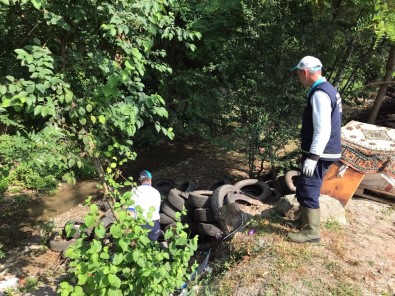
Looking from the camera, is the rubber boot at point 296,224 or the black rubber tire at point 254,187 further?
the black rubber tire at point 254,187

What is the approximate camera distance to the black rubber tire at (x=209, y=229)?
5.74 m

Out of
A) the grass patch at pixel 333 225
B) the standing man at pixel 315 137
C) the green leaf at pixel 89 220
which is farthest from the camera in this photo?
the grass patch at pixel 333 225

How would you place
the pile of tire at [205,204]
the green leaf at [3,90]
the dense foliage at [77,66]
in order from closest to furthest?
the green leaf at [3,90] → the dense foliage at [77,66] → the pile of tire at [205,204]

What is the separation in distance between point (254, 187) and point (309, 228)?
2.95m

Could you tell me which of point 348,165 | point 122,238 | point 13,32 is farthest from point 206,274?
point 13,32

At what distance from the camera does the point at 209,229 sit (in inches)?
229

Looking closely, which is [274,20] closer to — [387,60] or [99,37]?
[387,60]

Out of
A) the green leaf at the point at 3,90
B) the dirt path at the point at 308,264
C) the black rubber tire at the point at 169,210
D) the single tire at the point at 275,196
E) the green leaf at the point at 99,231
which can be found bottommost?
the black rubber tire at the point at 169,210

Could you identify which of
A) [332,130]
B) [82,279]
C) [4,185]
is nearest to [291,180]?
[332,130]

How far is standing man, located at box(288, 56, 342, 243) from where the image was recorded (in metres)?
3.95

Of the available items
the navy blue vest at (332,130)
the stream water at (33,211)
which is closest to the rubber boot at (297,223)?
the navy blue vest at (332,130)

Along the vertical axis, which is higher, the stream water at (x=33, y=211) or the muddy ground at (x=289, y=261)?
the muddy ground at (x=289, y=261)

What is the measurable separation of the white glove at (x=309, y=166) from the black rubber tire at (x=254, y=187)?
2926 millimetres

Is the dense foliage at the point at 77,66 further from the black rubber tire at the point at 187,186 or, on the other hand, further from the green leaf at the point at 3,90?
the black rubber tire at the point at 187,186
